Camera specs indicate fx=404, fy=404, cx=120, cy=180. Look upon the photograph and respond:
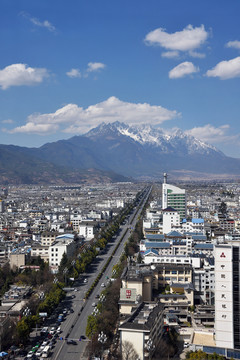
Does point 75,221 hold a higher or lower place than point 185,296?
higher

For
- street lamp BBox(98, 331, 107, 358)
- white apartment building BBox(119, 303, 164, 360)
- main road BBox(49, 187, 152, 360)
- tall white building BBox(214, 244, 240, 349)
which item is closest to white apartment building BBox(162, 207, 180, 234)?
main road BBox(49, 187, 152, 360)

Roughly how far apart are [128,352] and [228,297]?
3.74m

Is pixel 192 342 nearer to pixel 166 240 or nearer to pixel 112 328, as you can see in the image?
pixel 112 328

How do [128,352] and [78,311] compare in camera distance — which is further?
[78,311]

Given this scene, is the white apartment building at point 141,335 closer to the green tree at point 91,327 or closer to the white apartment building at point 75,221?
the green tree at point 91,327

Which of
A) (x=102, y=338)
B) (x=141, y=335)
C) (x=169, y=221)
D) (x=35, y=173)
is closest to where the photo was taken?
(x=141, y=335)

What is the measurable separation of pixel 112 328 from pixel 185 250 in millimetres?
12625

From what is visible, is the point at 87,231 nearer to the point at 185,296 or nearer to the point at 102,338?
the point at 185,296

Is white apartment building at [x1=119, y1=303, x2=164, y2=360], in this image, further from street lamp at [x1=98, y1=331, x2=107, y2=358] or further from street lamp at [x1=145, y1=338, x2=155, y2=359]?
street lamp at [x1=98, y1=331, x2=107, y2=358]

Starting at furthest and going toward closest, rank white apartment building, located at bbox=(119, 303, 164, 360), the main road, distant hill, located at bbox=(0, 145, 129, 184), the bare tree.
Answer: distant hill, located at bbox=(0, 145, 129, 184) → the main road → white apartment building, located at bbox=(119, 303, 164, 360) → the bare tree

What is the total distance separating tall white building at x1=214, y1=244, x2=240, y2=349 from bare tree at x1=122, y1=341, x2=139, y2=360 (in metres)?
2.96

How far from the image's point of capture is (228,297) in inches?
525

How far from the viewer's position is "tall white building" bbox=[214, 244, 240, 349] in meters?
13.3

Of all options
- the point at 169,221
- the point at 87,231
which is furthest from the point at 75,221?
the point at 169,221
